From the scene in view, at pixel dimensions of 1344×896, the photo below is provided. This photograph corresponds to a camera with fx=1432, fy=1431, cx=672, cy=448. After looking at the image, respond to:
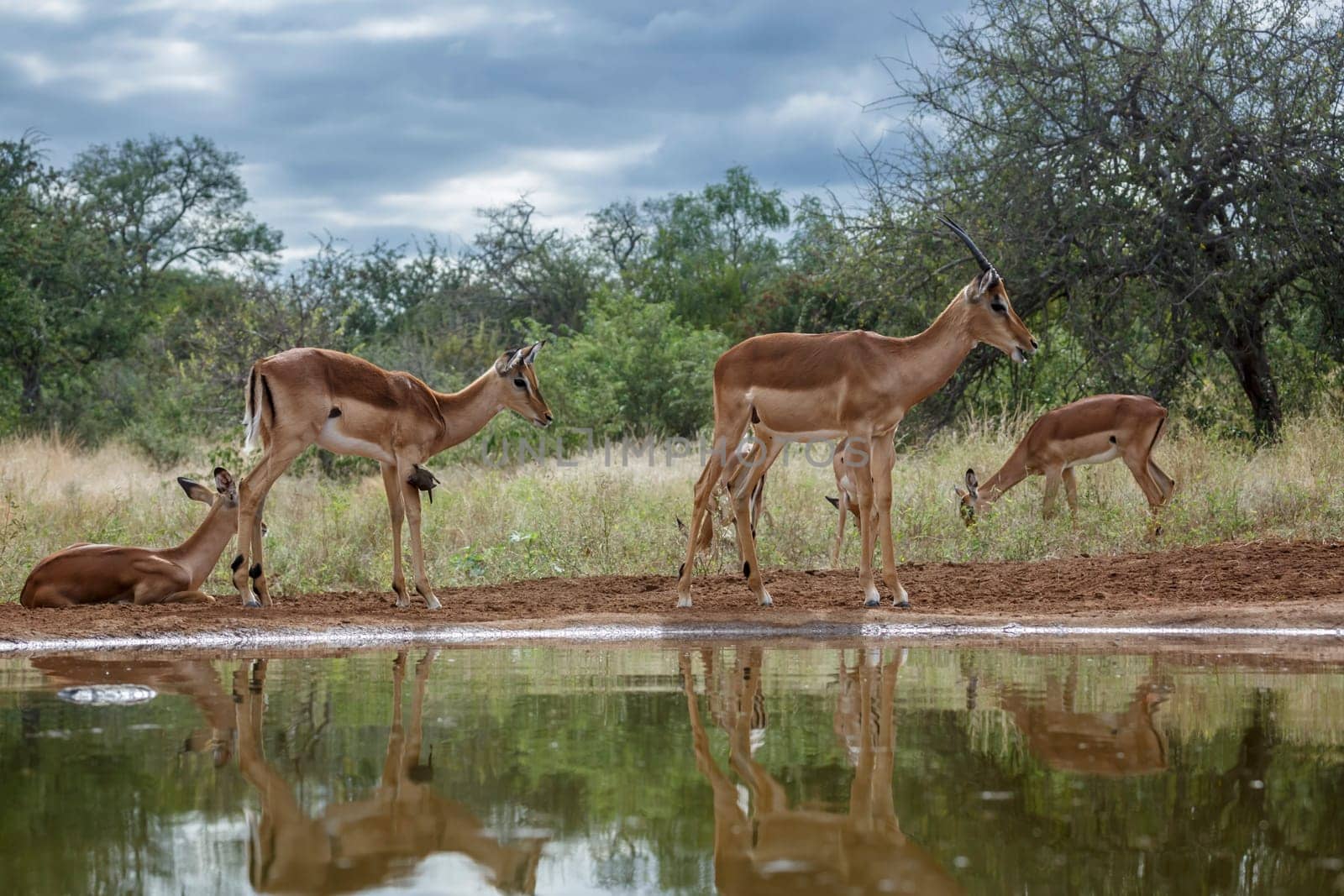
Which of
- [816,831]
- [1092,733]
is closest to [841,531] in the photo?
[1092,733]

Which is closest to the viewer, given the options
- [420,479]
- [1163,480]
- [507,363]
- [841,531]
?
[420,479]

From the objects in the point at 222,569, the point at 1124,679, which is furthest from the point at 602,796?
the point at 222,569

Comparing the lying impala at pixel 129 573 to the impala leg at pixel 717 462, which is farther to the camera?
the impala leg at pixel 717 462

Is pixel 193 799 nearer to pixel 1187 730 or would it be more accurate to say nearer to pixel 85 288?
pixel 1187 730

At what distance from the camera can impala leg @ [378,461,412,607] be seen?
10.7m

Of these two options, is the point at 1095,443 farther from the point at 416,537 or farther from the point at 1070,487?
the point at 416,537

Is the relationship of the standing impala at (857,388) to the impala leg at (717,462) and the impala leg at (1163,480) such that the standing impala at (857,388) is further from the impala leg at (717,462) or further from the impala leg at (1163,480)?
the impala leg at (1163,480)

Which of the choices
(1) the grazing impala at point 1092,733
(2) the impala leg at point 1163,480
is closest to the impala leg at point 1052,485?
(2) the impala leg at point 1163,480

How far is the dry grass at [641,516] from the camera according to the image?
541 inches

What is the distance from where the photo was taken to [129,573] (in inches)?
416

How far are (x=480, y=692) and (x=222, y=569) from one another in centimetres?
724

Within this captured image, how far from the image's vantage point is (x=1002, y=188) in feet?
63.8

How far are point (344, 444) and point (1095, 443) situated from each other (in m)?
8.67

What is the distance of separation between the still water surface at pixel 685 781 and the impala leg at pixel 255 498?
10.1ft
